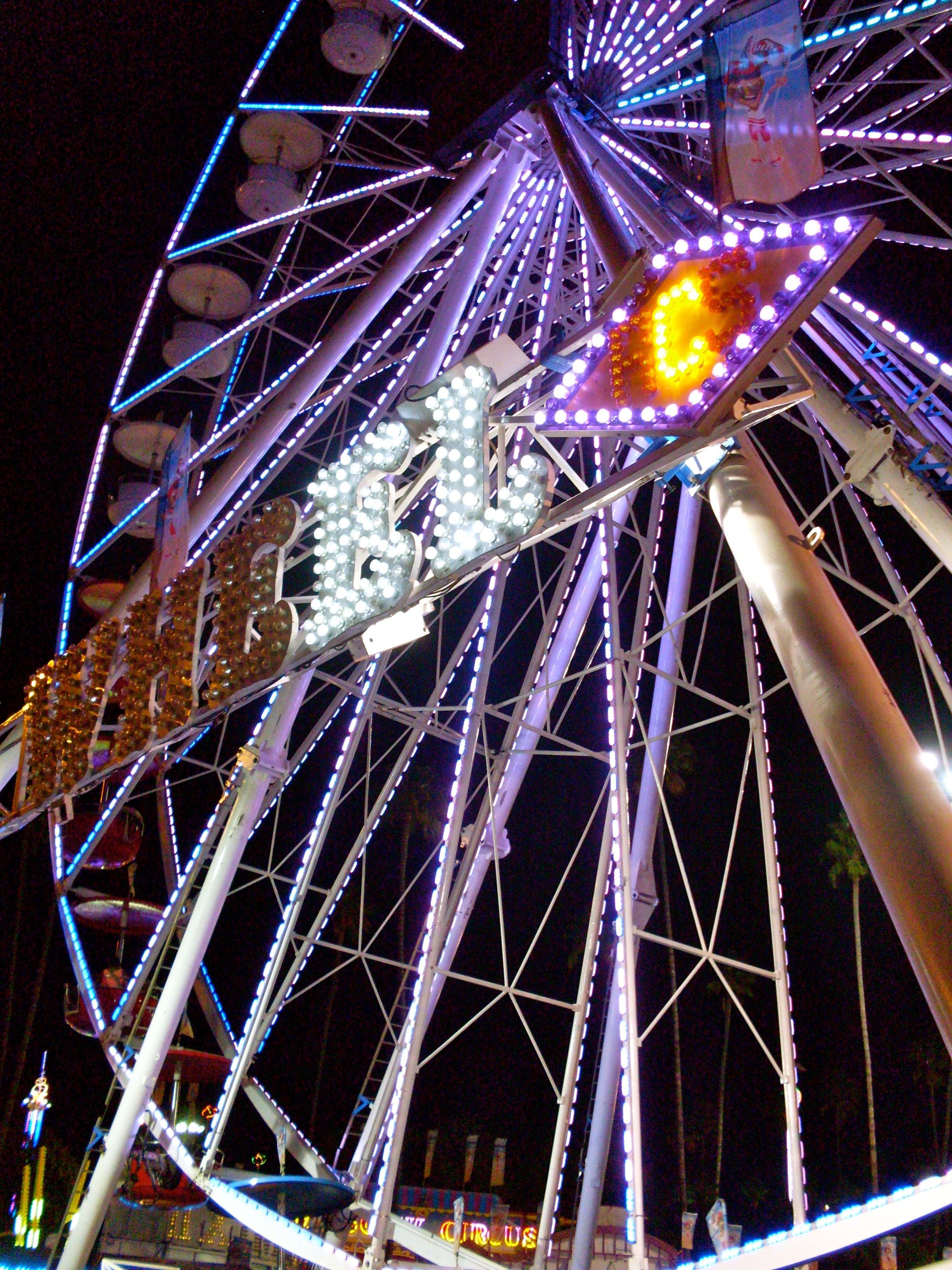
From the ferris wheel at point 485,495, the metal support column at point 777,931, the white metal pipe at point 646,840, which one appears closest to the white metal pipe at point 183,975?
the ferris wheel at point 485,495

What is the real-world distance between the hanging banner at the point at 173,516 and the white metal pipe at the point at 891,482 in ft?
21.6

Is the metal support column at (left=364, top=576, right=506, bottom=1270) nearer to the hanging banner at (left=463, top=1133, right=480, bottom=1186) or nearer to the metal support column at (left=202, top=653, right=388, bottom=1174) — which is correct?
the metal support column at (left=202, top=653, right=388, bottom=1174)

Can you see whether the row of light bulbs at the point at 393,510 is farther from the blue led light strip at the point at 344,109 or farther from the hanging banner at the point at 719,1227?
the blue led light strip at the point at 344,109

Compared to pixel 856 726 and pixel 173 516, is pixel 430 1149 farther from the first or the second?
pixel 856 726

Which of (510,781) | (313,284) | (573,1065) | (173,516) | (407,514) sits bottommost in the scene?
(573,1065)

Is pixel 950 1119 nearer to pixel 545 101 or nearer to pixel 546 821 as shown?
pixel 546 821

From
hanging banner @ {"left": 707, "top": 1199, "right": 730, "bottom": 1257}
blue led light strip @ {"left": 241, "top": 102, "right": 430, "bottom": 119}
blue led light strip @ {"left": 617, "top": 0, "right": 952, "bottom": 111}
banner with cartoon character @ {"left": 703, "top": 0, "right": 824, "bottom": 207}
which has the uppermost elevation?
blue led light strip @ {"left": 241, "top": 102, "right": 430, "bottom": 119}

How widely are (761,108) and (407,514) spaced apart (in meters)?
4.76

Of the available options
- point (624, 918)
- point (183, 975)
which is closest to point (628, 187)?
point (624, 918)

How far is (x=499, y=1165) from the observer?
28.8 m

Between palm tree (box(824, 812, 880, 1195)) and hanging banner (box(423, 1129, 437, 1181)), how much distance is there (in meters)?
10.9

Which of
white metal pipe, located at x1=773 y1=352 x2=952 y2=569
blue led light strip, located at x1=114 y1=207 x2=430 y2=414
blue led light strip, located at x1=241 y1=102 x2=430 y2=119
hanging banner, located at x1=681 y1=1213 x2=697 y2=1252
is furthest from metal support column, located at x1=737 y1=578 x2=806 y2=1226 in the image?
hanging banner, located at x1=681 y1=1213 x2=697 y2=1252

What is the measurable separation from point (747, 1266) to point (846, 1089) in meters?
23.1

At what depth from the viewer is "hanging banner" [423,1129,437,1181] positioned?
97.9 feet
